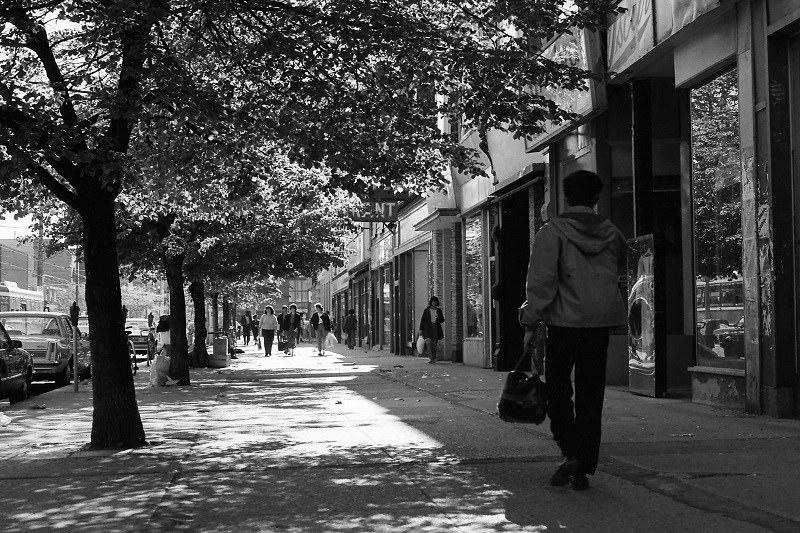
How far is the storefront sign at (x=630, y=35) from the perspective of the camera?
13367 mm

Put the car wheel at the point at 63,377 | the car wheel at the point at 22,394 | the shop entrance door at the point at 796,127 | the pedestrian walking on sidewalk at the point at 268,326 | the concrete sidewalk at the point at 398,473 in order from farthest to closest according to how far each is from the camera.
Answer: the pedestrian walking on sidewalk at the point at 268,326, the car wheel at the point at 63,377, the car wheel at the point at 22,394, the shop entrance door at the point at 796,127, the concrete sidewalk at the point at 398,473

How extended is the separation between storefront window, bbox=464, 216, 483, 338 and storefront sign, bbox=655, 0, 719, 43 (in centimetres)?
1203

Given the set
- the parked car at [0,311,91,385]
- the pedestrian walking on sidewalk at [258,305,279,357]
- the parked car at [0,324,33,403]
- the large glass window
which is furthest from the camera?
the large glass window

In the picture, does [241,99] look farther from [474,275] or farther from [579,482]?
[474,275]

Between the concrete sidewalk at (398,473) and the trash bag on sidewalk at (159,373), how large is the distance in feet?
22.8

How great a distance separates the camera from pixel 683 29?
1227cm

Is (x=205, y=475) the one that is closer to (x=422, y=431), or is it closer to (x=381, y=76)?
(x=422, y=431)

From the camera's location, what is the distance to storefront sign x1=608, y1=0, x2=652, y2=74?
13.4m

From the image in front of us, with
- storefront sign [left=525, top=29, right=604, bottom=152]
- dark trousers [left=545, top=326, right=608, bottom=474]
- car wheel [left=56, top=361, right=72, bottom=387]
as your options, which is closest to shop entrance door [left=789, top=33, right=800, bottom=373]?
storefront sign [left=525, top=29, right=604, bottom=152]

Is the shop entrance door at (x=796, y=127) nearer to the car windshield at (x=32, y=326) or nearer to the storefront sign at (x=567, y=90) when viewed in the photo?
the storefront sign at (x=567, y=90)

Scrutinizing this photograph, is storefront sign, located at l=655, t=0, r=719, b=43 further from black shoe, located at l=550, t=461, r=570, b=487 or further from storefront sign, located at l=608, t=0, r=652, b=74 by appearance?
black shoe, located at l=550, t=461, r=570, b=487

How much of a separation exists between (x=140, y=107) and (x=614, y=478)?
521 centimetres

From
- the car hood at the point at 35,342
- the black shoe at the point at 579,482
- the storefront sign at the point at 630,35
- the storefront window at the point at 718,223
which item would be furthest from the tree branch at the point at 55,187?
the car hood at the point at 35,342

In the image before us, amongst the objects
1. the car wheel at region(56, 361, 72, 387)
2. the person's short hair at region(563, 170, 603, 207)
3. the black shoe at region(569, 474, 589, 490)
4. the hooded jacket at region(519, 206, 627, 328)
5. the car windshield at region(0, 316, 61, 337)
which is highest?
the person's short hair at region(563, 170, 603, 207)
